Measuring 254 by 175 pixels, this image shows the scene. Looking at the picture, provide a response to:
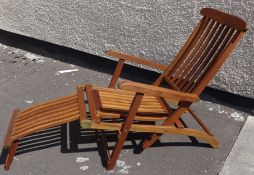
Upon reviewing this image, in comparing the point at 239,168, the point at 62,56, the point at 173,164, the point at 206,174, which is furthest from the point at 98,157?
the point at 62,56

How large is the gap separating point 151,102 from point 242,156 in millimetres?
927

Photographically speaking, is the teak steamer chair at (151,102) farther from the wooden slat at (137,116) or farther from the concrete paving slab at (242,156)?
the concrete paving slab at (242,156)

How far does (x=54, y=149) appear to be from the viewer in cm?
382

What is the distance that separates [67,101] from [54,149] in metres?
0.44

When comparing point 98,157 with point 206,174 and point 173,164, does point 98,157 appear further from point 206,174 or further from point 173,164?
point 206,174

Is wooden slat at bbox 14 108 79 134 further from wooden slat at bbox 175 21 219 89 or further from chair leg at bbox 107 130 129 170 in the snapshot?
wooden slat at bbox 175 21 219 89

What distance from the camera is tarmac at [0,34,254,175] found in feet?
11.9

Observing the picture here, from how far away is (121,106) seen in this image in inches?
144

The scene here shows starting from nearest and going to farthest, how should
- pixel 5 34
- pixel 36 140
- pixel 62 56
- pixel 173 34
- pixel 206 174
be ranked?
pixel 206 174
pixel 36 140
pixel 173 34
pixel 62 56
pixel 5 34

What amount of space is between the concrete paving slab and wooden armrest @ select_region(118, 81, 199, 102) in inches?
27.7

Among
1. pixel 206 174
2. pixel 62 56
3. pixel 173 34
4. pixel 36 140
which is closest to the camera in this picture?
pixel 206 174

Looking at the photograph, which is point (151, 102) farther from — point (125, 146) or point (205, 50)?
point (205, 50)

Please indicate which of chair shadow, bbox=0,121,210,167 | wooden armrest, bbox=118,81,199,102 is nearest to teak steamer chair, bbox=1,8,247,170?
wooden armrest, bbox=118,81,199,102

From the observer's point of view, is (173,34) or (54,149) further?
(173,34)
